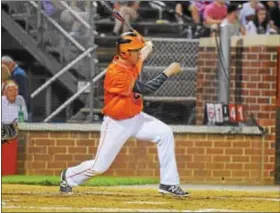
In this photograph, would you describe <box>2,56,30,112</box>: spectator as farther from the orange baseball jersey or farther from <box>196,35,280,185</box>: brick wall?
the orange baseball jersey

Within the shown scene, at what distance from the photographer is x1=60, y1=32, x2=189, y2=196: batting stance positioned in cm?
1259

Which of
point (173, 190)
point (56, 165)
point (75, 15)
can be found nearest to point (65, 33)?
point (75, 15)

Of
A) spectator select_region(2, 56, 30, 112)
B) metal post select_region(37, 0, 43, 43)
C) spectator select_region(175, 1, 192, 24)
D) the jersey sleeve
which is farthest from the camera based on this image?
spectator select_region(175, 1, 192, 24)

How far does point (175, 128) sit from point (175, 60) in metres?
1.29

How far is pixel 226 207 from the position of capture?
12008 millimetres

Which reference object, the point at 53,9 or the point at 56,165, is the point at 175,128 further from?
the point at 53,9

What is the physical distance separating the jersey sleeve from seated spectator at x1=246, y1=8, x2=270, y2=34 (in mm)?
6962

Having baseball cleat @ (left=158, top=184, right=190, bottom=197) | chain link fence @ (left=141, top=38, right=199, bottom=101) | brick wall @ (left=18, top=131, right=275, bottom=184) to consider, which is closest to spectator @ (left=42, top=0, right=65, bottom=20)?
chain link fence @ (left=141, top=38, right=199, bottom=101)

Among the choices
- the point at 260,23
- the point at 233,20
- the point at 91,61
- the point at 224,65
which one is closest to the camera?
the point at 224,65

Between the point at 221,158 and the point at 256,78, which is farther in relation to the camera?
the point at 256,78

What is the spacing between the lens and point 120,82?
12.5m

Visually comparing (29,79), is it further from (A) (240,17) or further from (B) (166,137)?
(B) (166,137)

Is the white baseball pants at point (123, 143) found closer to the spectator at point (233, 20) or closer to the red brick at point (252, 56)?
the red brick at point (252, 56)

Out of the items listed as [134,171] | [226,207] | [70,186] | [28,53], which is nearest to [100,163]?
[70,186]
